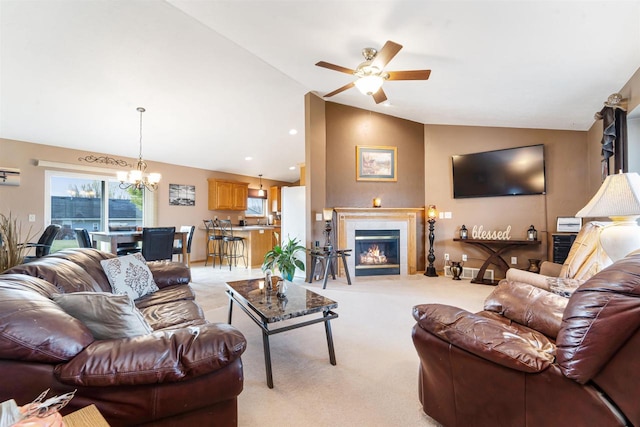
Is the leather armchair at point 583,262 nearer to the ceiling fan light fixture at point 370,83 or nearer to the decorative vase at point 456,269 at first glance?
the ceiling fan light fixture at point 370,83

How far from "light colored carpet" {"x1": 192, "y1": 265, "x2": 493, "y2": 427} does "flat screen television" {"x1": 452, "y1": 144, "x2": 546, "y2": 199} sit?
2.04m

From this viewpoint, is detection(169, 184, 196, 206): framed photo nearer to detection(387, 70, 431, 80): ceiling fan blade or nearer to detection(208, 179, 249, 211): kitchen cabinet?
detection(208, 179, 249, 211): kitchen cabinet

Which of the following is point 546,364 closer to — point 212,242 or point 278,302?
point 278,302

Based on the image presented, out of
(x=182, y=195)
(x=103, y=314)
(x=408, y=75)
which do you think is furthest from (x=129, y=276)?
(x=182, y=195)

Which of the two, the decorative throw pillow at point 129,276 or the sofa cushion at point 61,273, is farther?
the decorative throw pillow at point 129,276

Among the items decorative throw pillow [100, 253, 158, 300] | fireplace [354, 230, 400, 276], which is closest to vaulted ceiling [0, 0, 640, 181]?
fireplace [354, 230, 400, 276]

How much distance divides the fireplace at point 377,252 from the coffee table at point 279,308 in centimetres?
271

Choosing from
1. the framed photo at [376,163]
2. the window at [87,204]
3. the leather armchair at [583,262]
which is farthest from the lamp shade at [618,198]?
the window at [87,204]

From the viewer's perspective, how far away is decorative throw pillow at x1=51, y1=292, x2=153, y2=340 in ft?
3.99

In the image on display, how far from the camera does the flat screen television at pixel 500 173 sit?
451 cm

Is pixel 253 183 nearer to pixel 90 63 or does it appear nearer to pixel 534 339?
pixel 90 63

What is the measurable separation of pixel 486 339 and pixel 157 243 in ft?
14.6

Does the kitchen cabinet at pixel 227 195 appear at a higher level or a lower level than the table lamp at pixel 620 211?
higher

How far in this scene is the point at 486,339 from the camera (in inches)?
46.7
